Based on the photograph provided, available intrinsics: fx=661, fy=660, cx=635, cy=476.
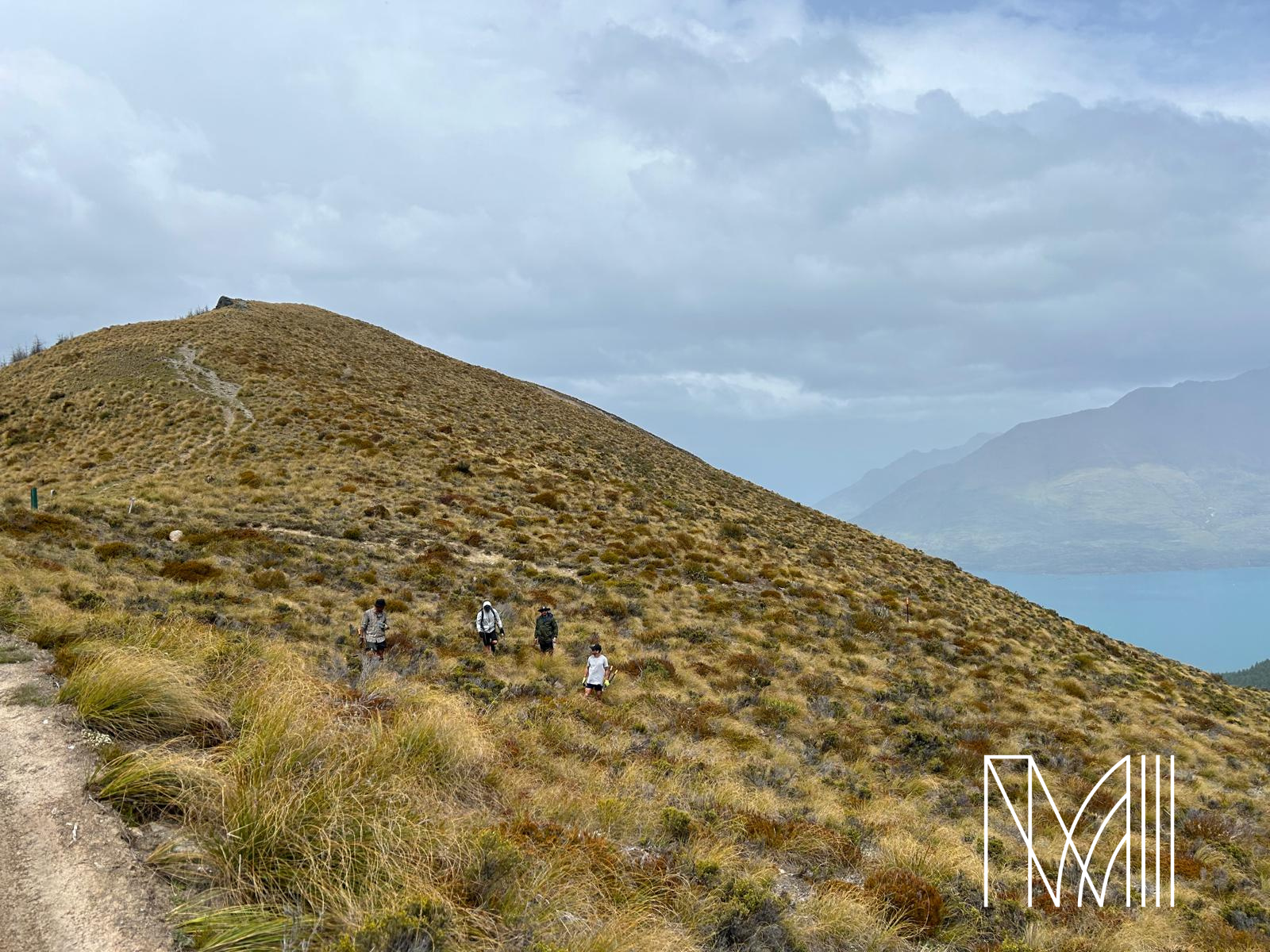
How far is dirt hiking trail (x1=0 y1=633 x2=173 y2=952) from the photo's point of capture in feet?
14.6

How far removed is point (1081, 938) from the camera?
25.6 ft

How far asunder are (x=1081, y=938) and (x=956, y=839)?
117 inches

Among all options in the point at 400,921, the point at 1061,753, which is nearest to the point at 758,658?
the point at 1061,753

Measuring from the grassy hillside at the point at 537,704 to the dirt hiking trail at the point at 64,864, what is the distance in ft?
Answer: 0.85

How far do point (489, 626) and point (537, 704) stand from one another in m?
3.88

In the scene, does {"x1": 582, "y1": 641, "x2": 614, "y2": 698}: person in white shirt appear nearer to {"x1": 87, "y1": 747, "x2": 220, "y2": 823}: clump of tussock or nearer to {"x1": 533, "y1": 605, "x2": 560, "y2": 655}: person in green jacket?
{"x1": 533, "y1": 605, "x2": 560, "y2": 655}: person in green jacket

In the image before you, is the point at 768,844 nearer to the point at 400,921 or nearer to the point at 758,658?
the point at 400,921

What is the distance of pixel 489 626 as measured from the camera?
56.2 ft

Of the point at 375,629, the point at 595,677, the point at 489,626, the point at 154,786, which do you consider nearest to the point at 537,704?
the point at 595,677

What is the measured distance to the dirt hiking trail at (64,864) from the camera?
4.46 m

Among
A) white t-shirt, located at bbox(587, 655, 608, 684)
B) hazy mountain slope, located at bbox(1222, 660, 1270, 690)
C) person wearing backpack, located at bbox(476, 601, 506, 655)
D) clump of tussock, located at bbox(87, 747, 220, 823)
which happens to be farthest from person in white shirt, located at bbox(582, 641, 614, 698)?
hazy mountain slope, located at bbox(1222, 660, 1270, 690)

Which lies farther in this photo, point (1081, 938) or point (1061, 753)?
point (1061, 753)

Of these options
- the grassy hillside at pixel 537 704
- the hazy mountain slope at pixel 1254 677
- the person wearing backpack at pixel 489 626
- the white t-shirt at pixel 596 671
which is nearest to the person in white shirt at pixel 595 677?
the white t-shirt at pixel 596 671

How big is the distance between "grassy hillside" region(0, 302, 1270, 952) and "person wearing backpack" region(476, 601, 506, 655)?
710 mm
